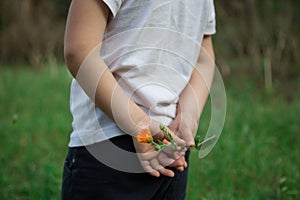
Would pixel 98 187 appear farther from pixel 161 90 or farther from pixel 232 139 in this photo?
pixel 232 139

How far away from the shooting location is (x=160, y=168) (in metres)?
1.10

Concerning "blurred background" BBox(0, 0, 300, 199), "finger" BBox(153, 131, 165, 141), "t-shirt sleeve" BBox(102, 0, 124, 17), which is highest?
"t-shirt sleeve" BBox(102, 0, 124, 17)

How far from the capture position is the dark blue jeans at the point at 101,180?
1.09 metres

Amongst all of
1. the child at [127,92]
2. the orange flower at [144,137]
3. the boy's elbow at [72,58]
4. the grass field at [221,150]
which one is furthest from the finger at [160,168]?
the grass field at [221,150]

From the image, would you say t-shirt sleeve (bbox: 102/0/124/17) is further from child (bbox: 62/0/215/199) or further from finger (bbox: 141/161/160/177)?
finger (bbox: 141/161/160/177)

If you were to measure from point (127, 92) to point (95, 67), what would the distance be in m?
0.12

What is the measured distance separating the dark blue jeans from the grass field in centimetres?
81

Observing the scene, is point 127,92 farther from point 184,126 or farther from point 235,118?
point 235,118

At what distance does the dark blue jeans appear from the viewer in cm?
109

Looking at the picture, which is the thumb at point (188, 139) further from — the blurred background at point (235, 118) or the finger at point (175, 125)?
the blurred background at point (235, 118)

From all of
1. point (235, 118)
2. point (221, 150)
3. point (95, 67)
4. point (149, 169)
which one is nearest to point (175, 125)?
point (149, 169)

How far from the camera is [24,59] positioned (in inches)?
337

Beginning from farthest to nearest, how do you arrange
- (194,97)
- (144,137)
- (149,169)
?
1. (194,97)
2. (149,169)
3. (144,137)

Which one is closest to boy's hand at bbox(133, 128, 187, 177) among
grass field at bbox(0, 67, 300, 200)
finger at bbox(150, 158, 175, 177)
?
finger at bbox(150, 158, 175, 177)
